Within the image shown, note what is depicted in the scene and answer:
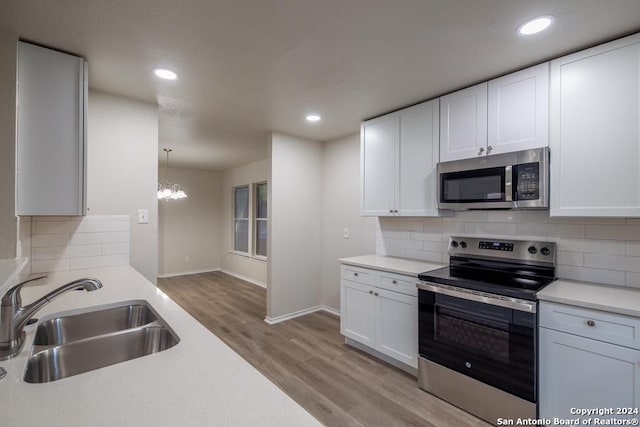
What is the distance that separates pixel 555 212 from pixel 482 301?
74 cm

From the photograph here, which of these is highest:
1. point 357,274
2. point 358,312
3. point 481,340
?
point 357,274

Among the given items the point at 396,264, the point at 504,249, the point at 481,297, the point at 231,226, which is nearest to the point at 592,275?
the point at 504,249

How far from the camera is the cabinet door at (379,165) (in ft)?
9.46

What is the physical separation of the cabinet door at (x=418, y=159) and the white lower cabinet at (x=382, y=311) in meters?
0.68

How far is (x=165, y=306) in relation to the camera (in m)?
1.43

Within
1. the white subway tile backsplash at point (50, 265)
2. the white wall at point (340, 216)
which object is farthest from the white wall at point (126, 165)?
the white wall at point (340, 216)

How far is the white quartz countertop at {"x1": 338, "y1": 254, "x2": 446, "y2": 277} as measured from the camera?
2450 mm

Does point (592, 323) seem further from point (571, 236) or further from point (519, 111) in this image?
point (519, 111)

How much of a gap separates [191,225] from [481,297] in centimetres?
597

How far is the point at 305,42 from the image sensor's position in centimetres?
178

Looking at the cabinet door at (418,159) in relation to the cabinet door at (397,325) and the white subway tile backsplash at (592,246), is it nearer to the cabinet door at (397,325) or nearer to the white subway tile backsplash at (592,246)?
the cabinet door at (397,325)

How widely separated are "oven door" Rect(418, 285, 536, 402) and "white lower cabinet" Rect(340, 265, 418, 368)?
163 millimetres

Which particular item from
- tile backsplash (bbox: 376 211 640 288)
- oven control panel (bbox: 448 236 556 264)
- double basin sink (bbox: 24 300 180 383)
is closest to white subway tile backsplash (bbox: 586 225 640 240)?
tile backsplash (bbox: 376 211 640 288)

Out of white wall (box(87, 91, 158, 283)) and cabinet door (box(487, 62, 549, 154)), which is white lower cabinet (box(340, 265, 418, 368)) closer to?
cabinet door (box(487, 62, 549, 154))
